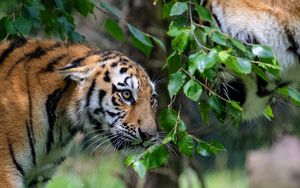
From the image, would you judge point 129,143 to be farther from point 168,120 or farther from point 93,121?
point 168,120

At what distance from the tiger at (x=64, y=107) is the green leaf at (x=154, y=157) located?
0.91ft

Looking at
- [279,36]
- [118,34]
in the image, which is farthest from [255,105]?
[118,34]

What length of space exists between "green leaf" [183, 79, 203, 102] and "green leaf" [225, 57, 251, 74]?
17 centimetres

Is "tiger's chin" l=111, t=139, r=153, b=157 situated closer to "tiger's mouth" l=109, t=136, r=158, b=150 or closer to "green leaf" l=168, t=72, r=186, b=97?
"tiger's mouth" l=109, t=136, r=158, b=150

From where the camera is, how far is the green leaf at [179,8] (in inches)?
136

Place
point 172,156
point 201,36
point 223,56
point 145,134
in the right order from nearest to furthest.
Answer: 1. point 223,56
2. point 201,36
3. point 145,134
4. point 172,156

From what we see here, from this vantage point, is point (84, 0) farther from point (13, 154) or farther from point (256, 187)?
point (256, 187)

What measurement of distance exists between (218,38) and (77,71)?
0.83 metres

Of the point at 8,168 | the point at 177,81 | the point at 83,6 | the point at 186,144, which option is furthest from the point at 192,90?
the point at 83,6

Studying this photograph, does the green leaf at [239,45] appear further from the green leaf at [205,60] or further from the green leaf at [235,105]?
the green leaf at [235,105]

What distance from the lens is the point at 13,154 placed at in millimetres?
3875

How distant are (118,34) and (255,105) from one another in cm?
102

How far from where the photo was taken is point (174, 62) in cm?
350

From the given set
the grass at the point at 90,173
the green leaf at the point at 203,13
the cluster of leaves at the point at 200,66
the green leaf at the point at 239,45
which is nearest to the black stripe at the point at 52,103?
the cluster of leaves at the point at 200,66
